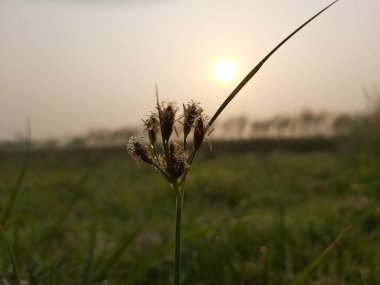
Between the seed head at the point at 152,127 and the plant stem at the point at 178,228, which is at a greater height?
the seed head at the point at 152,127

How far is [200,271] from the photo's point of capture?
1835mm

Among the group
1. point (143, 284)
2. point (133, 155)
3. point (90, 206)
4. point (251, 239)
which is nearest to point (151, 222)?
point (251, 239)

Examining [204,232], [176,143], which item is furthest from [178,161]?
[204,232]

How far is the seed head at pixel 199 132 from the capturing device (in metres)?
0.63

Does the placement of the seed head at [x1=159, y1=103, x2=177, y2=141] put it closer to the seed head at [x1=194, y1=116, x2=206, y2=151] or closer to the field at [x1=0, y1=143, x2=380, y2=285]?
the seed head at [x1=194, y1=116, x2=206, y2=151]

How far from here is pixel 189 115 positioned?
2.05 feet

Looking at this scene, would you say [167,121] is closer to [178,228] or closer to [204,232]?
[178,228]

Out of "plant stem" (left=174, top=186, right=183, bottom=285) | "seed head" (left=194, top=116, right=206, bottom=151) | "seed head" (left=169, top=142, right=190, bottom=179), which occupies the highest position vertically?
"seed head" (left=194, top=116, right=206, bottom=151)

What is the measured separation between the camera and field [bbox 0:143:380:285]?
1457 mm

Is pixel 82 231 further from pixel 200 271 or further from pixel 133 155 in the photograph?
pixel 133 155

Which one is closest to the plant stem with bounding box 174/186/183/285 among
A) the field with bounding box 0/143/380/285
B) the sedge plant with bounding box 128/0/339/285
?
the sedge plant with bounding box 128/0/339/285

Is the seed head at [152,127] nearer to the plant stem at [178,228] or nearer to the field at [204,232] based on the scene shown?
the plant stem at [178,228]

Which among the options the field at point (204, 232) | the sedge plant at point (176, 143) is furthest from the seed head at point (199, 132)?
the field at point (204, 232)

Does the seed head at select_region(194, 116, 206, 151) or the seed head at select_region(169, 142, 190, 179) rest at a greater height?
the seed head at select_region(194, 116, 206, 151)
